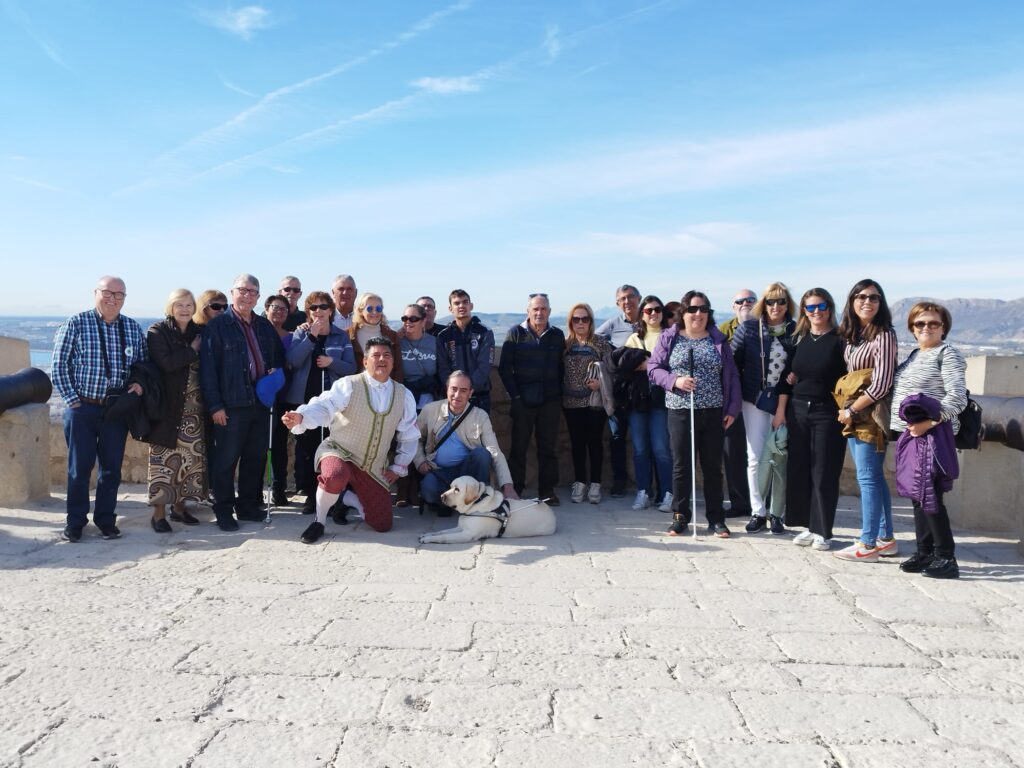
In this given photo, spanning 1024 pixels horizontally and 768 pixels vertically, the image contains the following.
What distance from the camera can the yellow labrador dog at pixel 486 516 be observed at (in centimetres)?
554

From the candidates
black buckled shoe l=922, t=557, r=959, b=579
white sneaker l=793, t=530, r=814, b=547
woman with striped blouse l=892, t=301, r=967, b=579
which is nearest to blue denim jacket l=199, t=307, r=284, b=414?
white sneaker l=793, t=530, r=814, b=547

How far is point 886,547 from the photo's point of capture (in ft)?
17.5

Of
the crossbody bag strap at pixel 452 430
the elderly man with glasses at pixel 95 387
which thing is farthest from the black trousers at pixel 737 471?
the elderly man with glasses at pixel 95 387

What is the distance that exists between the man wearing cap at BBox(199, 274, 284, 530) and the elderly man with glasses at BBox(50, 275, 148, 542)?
0.53 m

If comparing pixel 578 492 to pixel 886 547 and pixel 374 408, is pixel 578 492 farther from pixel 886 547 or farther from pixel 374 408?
pixel 886 547

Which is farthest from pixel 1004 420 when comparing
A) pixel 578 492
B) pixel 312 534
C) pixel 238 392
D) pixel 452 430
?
pixel 238 392

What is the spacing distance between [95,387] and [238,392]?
92cm

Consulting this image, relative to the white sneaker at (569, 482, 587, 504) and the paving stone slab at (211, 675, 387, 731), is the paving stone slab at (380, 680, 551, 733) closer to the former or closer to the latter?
the paving stone slab at (211, 675, 387, 731)

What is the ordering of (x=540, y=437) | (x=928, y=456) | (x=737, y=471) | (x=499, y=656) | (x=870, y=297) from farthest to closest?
(x=540, y=437), (x=737, y=471), (x=870, y=297), (x=928, y=456), (x=499, y=656)

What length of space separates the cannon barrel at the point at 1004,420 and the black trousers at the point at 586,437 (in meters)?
2.88

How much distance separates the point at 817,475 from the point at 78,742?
14.6 ft

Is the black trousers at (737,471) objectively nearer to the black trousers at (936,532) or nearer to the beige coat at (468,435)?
the black trousers at (936,532)

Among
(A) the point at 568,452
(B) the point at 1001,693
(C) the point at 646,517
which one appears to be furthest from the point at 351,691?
(A) the point at 568,452

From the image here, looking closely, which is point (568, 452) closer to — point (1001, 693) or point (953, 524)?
point (953, 524)
